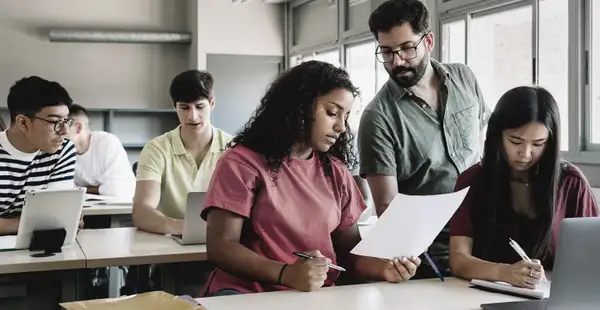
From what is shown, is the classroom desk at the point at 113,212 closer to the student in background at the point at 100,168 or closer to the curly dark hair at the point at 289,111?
the student in background at the point at 100,168

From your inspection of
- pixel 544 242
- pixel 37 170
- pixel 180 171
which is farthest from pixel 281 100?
pixel 37 170

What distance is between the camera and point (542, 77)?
385 cm

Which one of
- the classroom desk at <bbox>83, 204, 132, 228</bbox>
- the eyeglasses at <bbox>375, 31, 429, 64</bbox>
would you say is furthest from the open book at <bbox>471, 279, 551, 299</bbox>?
the classroom desk at <bbox>83, 204, 132, 228</bbox>

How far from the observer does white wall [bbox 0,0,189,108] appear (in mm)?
7566

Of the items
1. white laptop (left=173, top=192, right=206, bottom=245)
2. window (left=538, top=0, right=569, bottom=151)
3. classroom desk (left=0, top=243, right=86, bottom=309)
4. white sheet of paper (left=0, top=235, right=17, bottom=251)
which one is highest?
window (left=538, top=0, right=569, bottom=151)

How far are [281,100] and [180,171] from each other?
1280 mm

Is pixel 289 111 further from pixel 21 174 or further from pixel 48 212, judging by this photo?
pixel 21 174

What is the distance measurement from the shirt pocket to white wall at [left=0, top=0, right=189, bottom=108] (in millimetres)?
6013


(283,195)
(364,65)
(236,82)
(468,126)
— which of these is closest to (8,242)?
(283,195)

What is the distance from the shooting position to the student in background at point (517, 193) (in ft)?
6.33

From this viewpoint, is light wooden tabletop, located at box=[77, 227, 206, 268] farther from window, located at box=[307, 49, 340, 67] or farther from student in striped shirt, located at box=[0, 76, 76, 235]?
window, located at box=[307, 49, 340, 67]

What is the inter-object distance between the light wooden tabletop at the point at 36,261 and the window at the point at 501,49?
8.40 feet

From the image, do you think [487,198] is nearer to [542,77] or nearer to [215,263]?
[215,263]

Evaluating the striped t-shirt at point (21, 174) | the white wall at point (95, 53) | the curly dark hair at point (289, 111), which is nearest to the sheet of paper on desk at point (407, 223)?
the curly dark hair at point (289, 111)
